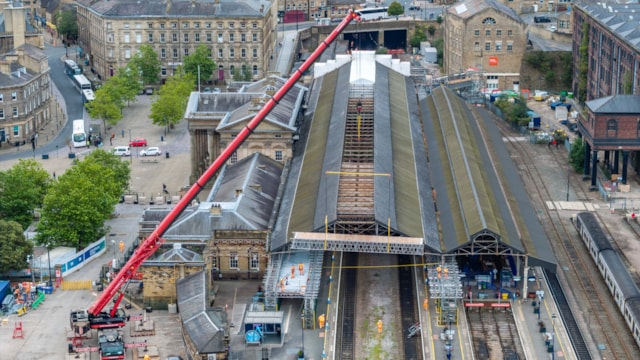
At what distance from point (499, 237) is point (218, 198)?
3470 centimetres

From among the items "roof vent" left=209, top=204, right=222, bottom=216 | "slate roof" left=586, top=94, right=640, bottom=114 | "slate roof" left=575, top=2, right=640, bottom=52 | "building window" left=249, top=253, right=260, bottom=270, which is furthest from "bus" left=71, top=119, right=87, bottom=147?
"slate roof" left=575, top=2, right=640, bottom=52

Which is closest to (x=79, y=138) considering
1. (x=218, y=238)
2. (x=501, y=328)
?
(x=218, y=238)

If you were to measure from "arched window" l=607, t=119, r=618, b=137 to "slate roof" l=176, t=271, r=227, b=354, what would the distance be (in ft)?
201

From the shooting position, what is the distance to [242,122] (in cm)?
15975

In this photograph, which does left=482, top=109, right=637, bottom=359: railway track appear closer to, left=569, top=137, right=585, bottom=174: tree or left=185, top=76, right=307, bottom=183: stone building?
left=569, top=137, right=585, bottom=174: tree

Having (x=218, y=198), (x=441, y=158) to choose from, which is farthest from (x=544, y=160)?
(x=218, y=198)

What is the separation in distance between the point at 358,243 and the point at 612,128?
5144 cm

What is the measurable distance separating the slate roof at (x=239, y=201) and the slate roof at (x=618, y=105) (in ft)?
132

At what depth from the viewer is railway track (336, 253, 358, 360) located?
119 metres

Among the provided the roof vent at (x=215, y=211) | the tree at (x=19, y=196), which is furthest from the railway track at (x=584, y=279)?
the tree at (x=19, y=196)

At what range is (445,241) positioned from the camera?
130 metres

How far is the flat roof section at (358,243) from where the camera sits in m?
126

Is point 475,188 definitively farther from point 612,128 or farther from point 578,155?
point 578,155

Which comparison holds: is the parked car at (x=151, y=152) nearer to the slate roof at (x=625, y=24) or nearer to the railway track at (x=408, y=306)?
the railway track at (x=408, y=306)
